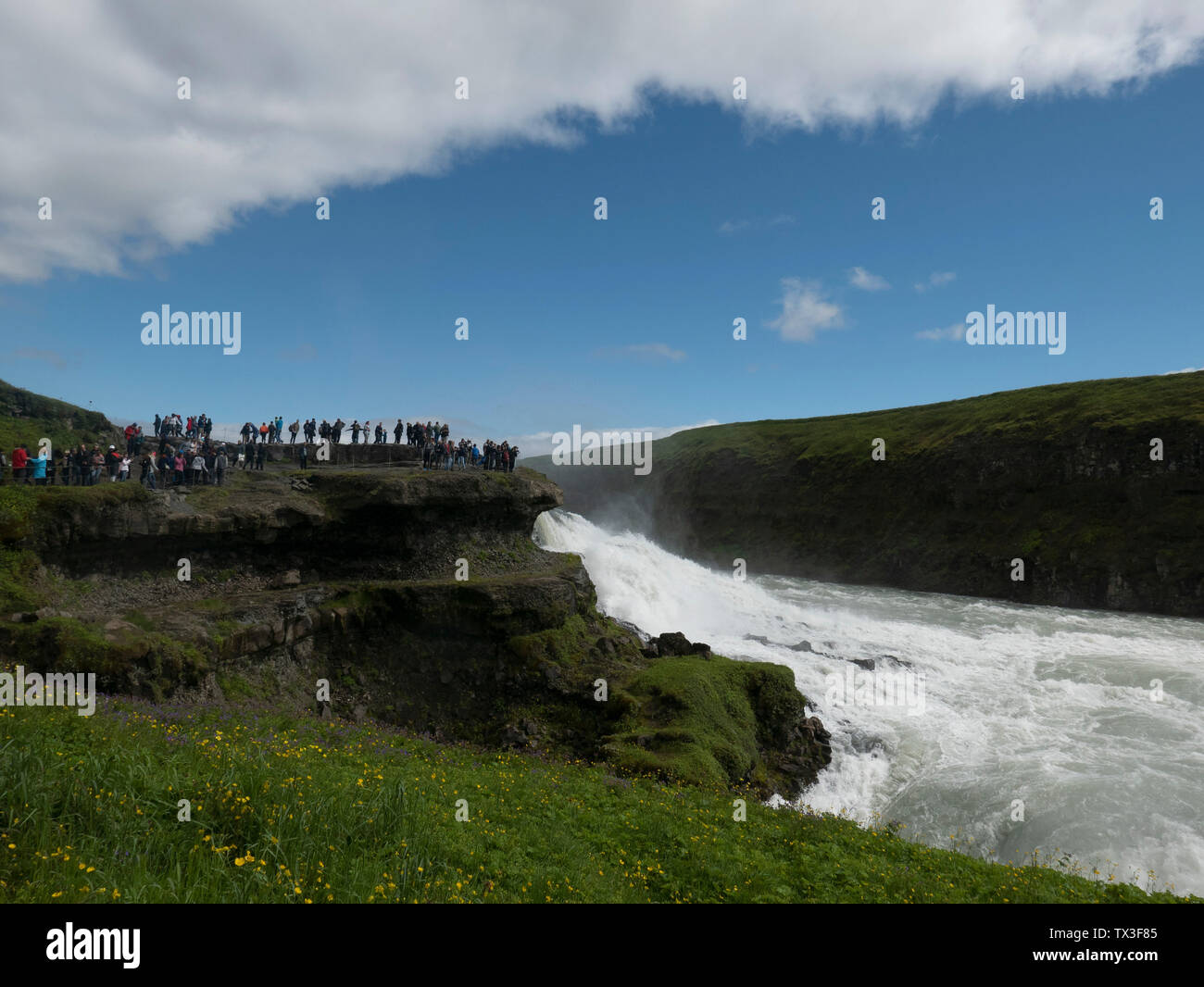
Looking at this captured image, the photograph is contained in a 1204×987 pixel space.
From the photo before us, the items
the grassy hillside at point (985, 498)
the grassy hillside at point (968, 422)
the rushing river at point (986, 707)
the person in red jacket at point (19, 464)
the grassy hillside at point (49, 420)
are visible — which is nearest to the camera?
the rushing river at point (986, 707)

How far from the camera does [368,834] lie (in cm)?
872

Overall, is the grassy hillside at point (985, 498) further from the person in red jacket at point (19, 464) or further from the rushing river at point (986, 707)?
the person in red jacket at point (19, 464)

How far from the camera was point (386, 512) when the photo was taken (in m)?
28.3

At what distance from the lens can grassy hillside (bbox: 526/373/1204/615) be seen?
54.7m

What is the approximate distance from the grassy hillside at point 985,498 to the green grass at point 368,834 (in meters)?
54.4

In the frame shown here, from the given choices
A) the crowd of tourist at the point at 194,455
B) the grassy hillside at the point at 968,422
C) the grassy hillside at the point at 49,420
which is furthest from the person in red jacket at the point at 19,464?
the grassy hillside at the point at 968,422

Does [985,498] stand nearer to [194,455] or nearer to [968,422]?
[968,422]

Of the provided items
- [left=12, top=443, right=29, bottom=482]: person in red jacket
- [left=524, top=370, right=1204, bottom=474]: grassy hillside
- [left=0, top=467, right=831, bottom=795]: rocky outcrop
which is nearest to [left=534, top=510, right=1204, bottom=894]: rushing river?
[left=0, top=467, right=831, bottom=795]: rocky outcrop

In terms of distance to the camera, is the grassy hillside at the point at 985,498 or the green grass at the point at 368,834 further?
the grassy hillside at the point at 985,498

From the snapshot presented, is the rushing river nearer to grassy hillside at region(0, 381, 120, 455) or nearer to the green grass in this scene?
the green grass

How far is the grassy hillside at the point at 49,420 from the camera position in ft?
102

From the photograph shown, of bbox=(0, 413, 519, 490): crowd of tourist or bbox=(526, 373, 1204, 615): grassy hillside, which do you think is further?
bbox=(526, 373, 1204, 615): grassy hillside

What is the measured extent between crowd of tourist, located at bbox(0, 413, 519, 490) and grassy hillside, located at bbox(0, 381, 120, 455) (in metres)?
2.54
